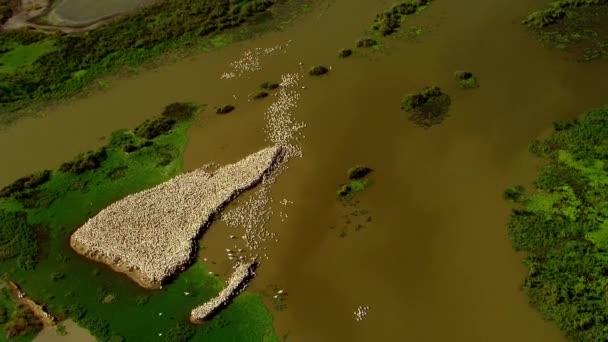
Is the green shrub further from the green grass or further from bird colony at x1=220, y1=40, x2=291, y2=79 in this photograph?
A: the green grass

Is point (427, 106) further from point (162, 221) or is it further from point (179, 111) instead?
point (162, 221)

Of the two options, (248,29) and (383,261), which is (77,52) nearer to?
(248,29)

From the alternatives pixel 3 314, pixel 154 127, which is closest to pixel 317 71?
pixel 154 127

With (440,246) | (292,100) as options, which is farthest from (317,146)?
(440,246)

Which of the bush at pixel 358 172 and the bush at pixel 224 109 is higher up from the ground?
the bush at pixel 224 109

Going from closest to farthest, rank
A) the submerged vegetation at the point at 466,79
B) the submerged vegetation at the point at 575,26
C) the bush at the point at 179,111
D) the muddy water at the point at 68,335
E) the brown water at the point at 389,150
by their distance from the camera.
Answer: the brown water at the point at 389,150 → the muddy water at the point at 68,335 → the submerged vegetation at the point at 466,79 → the bush at the point at 179,111 → the submerged vegetation at the point at 575,26

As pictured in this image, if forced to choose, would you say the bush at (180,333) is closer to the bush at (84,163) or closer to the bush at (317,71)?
the bush at (84,163)

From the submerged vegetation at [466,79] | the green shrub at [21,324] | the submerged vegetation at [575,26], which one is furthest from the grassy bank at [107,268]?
the submerged vegetation at [575,26]
